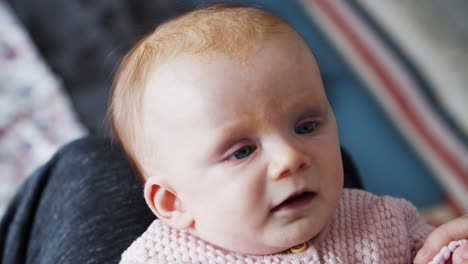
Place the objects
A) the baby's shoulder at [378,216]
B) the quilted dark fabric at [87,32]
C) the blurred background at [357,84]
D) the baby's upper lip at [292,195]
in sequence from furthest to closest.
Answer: the quilted dark fabric at [87,32] < the blurred background at [357,84] < the baby's shoulder at [378,216] < the baby's upper lip at [292,195]

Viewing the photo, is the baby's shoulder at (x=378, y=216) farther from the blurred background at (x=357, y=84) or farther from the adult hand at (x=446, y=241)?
the blurred background at (x=357, y=84)

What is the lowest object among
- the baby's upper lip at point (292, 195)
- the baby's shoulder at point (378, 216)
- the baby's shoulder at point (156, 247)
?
the baby's shoulder at point (378, 216)

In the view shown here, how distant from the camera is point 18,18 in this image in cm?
183

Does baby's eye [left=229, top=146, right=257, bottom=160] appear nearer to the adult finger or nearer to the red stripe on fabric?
the adult finger

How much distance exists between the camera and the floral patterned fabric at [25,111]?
5.08 feet

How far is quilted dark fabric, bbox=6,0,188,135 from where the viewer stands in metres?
1.75

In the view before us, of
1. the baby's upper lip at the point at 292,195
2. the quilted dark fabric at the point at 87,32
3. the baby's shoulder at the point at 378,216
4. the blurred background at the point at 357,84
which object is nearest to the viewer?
the baby's upper lip at the point at 292,195

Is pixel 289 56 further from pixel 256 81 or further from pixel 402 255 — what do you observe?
pixel 402 255

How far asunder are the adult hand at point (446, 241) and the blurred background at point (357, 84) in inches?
32.1

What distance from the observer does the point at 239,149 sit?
64 centimetres

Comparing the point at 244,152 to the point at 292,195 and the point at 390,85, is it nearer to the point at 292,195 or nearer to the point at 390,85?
the point at 292,195

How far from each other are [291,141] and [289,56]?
0.09 metres

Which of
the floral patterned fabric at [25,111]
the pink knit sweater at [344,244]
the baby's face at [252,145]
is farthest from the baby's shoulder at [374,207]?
the floral patterned fabric at [25,111]

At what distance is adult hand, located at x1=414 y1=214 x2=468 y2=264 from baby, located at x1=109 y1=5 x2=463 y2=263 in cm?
1
